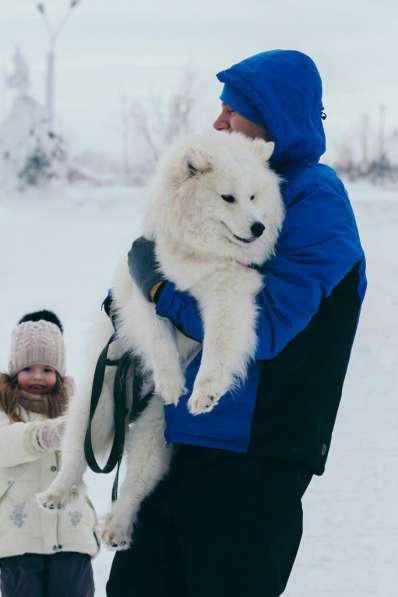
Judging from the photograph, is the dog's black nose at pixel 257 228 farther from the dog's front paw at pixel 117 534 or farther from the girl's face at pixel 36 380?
the girl's face at pixel 36 380

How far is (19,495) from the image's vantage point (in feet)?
13.3

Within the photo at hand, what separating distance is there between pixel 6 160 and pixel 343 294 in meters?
21.4

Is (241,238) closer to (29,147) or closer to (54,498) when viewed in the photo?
(54,498)

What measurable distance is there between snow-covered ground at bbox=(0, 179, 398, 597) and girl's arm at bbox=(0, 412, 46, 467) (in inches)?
63.6

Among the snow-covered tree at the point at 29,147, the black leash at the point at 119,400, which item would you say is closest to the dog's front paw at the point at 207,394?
the black leash at the point at 119,400

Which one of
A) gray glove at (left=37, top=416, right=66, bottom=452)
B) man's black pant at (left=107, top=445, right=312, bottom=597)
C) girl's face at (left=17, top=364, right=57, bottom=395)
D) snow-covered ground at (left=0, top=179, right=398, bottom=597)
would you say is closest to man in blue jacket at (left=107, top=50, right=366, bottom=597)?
man's black pant at (left=107, top=445, right=312, bottom=597)

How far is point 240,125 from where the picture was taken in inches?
116

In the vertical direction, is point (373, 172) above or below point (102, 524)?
below

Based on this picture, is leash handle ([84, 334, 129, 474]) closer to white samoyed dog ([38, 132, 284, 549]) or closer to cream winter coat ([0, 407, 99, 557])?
white samoyed dog ([38, 132, 284, 549])

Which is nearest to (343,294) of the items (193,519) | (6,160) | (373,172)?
(193,519)

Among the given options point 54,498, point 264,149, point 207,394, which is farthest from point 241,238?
point 54,498

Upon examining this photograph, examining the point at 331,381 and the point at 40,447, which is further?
the point at 40,447

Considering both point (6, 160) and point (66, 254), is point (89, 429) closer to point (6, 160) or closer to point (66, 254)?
point (66, 254)

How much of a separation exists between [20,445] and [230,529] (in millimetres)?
1478
